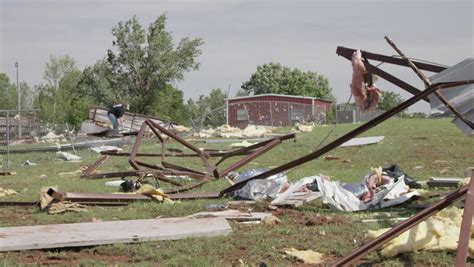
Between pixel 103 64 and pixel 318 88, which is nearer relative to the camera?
pixel 103 64

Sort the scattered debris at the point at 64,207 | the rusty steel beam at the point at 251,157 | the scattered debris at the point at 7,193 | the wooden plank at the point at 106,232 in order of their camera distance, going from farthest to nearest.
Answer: the scattered debris at the point at 7,193 → the rusty steel beam at the point at 251,157 → the scattered debris at the point at 64,207 → the wooden plank at the point at 106,232

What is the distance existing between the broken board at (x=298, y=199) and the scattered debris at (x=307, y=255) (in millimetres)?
2546

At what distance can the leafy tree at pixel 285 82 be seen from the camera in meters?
96.5

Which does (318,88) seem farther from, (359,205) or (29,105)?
(359,205)

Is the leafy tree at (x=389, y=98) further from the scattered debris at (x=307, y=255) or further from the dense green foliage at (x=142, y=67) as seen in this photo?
the dense green foliage at (x=142, y=67)

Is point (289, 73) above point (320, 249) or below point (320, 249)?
above

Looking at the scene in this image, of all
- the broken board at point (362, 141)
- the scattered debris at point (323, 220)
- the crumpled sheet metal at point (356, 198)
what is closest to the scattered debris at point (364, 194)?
the crumpled sheet metal at point (356, 198)

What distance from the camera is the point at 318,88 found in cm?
9788

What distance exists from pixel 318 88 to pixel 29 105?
44450 millimetres

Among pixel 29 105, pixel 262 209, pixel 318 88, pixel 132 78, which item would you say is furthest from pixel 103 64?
pixel 262 209

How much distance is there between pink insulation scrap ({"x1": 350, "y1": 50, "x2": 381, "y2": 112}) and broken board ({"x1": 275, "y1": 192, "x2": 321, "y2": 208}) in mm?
1568

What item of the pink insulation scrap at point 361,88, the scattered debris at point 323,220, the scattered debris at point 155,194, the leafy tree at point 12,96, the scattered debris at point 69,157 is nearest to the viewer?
the scattered debris at point 323,220

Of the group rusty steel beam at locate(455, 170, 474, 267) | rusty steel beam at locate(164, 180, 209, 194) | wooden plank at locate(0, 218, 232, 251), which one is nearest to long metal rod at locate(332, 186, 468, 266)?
rusty steel beam at locate(455, 170, 474, 267)

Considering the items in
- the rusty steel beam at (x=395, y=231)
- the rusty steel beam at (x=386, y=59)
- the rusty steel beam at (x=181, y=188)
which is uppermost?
the rusty steel beam at (x=386, y=59)
